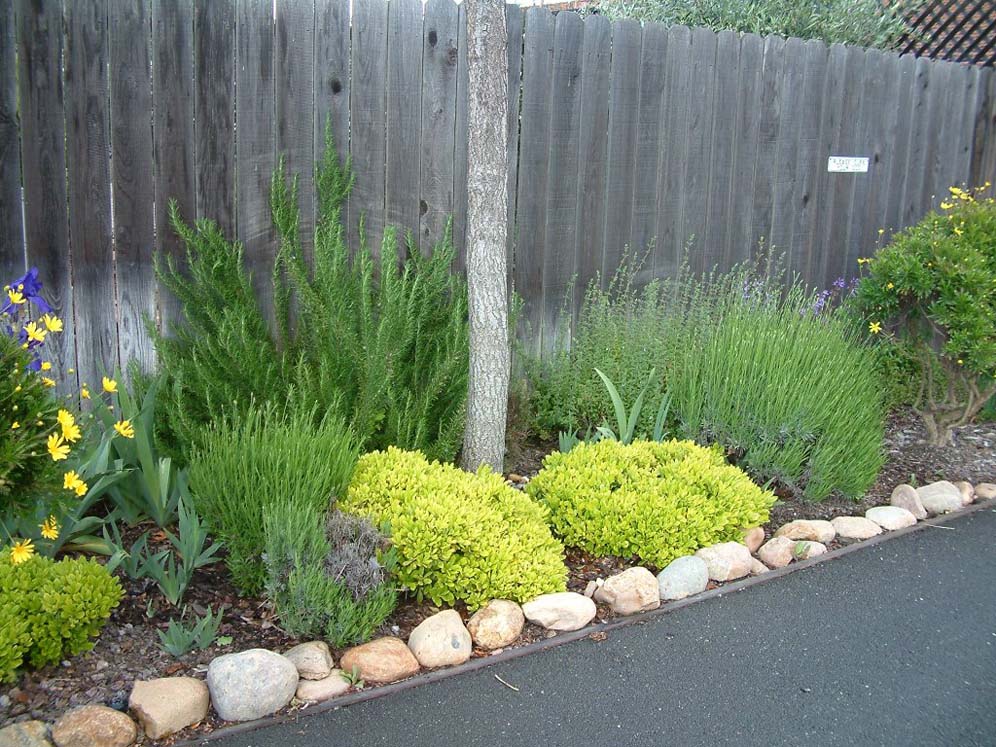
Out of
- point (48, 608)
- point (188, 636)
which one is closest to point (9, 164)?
point (48, 608)

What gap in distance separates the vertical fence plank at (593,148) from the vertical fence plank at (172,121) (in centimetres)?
233

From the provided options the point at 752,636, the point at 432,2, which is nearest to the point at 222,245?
the point at 432,2

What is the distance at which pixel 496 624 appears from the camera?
3.40 m

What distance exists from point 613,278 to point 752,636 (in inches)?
115

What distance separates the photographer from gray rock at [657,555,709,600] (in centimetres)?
381

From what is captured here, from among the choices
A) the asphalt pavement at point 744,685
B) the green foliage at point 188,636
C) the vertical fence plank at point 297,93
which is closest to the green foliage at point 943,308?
the asphalt pavement at point 744,685

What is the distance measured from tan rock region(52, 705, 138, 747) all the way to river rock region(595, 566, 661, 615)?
1769 mm

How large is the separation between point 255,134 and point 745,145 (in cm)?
356

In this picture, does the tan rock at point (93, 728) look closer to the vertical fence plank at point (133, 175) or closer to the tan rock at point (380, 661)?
the tan rock at point (380, 661)

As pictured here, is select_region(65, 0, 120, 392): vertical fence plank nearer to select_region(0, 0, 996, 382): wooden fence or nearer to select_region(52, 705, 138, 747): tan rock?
select_region(0, 0, 996, 382): wooden fence

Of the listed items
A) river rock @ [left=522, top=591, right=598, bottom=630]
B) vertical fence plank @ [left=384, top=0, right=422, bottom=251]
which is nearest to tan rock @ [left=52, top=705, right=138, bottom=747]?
river rock @ [left=522, top=591, right=598, bottom=630]

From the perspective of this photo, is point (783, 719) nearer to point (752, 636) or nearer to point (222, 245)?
point (752, 636)

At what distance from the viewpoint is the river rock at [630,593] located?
3.68 m

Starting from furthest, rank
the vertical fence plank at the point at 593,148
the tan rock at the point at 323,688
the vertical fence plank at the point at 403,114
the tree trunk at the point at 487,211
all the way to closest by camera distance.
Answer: the vertical fence plank at the point at 593,148 < the vertical fence plank at the point at 403,114 < the tree trunk at the point at 487,211 < the tan rock at the point at 323,688
